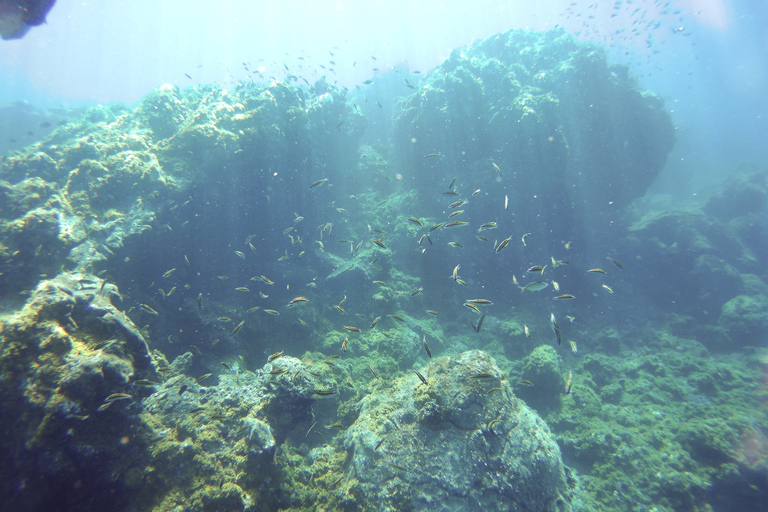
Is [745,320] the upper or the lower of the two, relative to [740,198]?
lower

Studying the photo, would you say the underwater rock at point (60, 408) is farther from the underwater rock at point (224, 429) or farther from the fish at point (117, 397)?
the underwater rock at point (224, 429)

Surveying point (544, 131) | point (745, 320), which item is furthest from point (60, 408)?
point (745, 320)

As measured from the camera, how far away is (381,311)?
37.4 ft

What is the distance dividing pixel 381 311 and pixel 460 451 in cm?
670

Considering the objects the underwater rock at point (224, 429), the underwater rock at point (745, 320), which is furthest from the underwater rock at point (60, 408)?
the underwater rock at point (745, 320)

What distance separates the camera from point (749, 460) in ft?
22.5

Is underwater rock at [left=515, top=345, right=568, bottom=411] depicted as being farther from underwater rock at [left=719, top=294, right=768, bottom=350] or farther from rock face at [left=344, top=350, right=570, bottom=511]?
underwater rock at [left=719, top=294, right=768, bottom=350]

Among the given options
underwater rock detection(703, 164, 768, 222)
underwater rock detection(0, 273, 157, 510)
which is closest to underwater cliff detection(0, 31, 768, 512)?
underwater rock detection(0, 273, 157, 510)

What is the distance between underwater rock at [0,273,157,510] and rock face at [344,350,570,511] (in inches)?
159

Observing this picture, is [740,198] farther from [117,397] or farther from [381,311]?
[117,397]

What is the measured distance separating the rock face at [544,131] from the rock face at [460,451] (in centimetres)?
1120

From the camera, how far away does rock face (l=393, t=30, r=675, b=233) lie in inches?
549

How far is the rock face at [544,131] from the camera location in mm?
13953

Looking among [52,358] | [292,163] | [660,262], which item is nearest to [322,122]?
[292,163]
